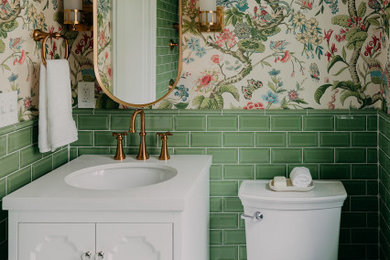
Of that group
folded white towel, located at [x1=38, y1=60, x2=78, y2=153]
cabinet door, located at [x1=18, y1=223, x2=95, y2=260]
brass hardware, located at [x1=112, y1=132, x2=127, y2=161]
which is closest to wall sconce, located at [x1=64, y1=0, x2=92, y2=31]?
folded white towel, located at [x1=38, y1=60, x2=78, y2=153]

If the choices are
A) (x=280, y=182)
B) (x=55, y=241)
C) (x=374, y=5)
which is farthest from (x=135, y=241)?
(x=374, y=5)

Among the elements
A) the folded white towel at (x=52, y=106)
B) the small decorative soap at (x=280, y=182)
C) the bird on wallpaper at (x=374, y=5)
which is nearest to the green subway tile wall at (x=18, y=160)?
the folded white towel at (x=52, y=106)

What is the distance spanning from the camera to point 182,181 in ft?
6.69

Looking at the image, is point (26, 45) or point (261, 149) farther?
point (261, 149)

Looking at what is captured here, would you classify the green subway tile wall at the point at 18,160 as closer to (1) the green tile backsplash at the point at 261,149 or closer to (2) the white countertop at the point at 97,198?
(2) the white countertop at the point at 97,198

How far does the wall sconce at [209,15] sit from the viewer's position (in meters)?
2.46

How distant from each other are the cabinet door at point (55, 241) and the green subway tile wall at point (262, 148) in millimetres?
844

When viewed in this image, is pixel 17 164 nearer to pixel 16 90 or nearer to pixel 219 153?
pixel 16 90

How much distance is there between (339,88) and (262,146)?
454 millimetres

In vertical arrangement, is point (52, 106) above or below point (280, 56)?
below

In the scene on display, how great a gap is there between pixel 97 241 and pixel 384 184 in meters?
1.35

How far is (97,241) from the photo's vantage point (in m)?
1.82

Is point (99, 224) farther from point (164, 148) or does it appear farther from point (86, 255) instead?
point (164, 148)

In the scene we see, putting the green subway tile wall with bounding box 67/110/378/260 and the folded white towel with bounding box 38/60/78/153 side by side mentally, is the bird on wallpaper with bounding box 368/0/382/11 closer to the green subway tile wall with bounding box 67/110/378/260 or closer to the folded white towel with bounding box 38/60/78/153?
the green subway tile wall with bounding box 67/110/378/260
